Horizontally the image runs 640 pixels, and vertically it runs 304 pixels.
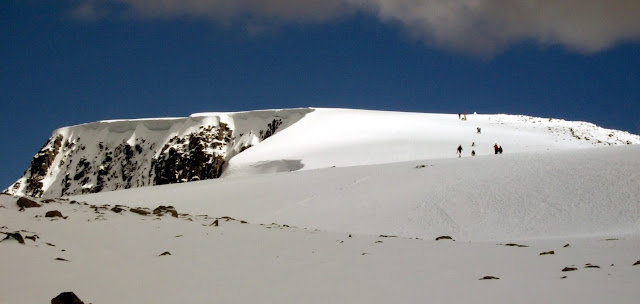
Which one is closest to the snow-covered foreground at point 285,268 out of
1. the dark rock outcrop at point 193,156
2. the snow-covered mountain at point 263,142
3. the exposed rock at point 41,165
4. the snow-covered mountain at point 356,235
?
the snow-covered mountain at point 356,235

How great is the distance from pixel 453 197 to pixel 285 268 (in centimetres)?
1290

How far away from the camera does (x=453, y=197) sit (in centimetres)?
1973

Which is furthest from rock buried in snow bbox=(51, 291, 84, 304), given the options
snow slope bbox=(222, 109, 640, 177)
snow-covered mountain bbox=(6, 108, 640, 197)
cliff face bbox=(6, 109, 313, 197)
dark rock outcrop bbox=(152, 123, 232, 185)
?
dark rock outcrop bbox=(152, 123, 232, 185)

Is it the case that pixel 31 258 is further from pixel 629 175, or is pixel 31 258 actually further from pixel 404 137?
pixel 404 137

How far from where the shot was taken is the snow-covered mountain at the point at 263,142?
4441 centimetres

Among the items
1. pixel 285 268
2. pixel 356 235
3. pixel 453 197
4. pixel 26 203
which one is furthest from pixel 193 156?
pixel 285 268

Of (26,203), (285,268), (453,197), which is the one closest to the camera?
(285,268)

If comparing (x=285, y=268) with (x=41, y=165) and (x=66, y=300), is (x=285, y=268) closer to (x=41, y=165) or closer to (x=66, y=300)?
(x=66, y=300)

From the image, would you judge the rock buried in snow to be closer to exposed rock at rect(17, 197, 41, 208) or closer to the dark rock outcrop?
exposed rock at rect(17, 197, 41, 208)

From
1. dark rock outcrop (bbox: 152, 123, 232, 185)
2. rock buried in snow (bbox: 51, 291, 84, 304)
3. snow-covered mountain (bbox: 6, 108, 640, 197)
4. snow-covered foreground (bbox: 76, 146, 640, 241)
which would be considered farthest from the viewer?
dark rock outcrop (bbox: 152, 123, 232, 185)

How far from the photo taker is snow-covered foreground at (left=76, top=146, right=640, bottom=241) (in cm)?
1599

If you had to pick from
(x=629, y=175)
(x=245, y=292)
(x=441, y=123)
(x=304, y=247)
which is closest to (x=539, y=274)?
(x=245, y=292)

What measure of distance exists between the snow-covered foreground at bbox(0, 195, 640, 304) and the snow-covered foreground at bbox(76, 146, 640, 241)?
407 centimetres

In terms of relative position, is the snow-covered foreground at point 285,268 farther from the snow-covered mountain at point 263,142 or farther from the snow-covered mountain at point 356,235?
the snow-covered mountain at point 263,142
